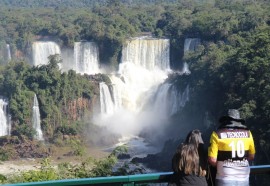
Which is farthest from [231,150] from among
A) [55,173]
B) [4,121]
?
[4,121]

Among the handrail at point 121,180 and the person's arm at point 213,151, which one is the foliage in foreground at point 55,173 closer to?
the handrail at point 121,180

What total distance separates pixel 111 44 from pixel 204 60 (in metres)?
13.6

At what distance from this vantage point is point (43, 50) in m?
50.9

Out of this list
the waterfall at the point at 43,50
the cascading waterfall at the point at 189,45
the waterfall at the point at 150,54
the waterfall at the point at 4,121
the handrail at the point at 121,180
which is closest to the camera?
the handrail at the point at 121,180

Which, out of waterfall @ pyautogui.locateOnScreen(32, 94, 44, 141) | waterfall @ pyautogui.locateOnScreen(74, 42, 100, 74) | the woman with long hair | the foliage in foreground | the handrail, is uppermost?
the woman with long hair

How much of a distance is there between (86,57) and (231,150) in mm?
45283

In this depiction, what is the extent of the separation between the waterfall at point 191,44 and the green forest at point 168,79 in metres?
0.44

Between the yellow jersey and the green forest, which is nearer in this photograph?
the yellow jersey

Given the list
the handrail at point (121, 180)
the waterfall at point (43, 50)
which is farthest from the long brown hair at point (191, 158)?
the waterfall at point (43, 50)

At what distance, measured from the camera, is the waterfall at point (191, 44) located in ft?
152

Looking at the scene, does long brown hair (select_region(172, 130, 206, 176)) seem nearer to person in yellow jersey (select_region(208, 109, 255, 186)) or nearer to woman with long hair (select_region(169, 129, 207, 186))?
woman with long hair (select_region(169, 129, 207, 186))

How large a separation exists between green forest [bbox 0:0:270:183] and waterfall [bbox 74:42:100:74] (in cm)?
60

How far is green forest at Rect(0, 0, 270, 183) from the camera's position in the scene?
2745cm

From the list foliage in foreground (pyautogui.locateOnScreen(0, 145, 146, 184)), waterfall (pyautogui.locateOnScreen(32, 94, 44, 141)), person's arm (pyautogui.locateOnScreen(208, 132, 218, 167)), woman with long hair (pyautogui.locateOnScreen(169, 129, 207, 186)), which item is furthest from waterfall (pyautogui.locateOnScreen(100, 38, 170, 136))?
woman with long hair (pyautogui.locateOnScreen(169, 129, 207, 186))
